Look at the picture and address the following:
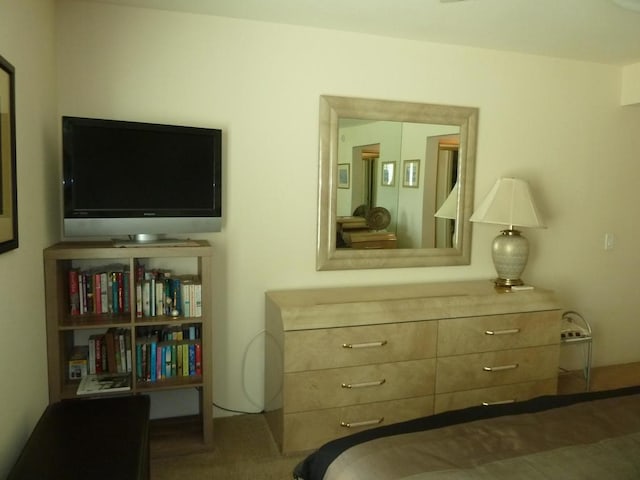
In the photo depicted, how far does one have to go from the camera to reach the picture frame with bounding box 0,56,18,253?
1.50 m

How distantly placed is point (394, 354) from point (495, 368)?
64 centimetres

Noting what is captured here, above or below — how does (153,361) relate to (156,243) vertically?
below

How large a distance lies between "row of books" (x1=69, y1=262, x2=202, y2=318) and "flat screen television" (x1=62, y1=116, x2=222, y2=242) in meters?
0.20

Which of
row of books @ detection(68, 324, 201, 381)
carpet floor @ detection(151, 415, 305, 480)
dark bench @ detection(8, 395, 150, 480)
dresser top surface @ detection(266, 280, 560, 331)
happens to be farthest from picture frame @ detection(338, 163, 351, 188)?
dark bench @ detection(8, 395, 150, 480)

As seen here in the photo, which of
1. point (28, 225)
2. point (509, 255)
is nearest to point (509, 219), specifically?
point (509, 255)

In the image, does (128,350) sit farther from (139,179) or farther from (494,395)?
(494,395)

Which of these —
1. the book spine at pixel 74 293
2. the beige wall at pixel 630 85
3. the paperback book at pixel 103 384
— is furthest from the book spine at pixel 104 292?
the beige wall at pixel 630 85

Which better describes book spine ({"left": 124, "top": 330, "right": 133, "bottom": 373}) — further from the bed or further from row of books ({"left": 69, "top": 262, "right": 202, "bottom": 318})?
the bed

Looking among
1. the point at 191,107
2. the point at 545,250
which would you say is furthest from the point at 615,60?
the point at 191,107

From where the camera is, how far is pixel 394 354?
2.46 metres

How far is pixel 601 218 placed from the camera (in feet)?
11.4

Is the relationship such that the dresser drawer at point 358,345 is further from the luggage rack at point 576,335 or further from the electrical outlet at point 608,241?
the electrical outlet at point 608,241

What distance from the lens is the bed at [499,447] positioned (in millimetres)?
1229

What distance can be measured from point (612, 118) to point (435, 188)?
4.98 ft
